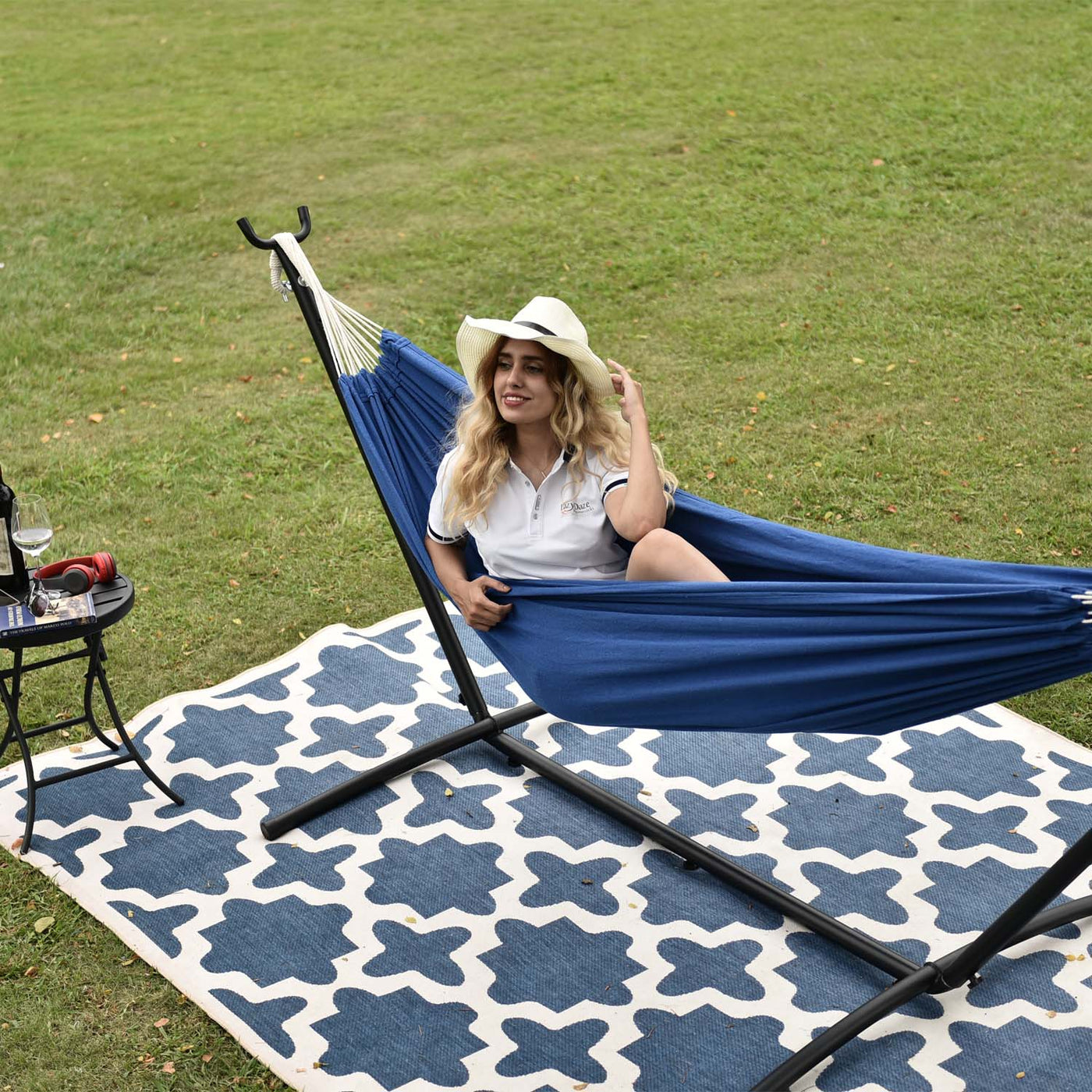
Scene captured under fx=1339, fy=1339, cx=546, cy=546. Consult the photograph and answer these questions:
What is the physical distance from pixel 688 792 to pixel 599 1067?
0.85 meters

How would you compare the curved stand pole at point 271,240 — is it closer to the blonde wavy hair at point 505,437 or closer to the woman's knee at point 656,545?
the blonde wavy hair at point 505,437

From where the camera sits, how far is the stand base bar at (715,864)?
2535 millimetres

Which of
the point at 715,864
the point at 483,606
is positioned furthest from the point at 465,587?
the point at 715,864

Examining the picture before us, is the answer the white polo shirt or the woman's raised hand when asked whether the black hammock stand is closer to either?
the white polo shirt

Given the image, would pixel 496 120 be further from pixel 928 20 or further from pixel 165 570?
pixel 165 570

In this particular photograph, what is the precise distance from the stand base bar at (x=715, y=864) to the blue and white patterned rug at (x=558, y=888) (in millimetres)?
52

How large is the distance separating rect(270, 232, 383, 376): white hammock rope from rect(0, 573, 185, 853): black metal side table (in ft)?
2.29

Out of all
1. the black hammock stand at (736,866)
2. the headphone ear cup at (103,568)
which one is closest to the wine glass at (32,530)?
the headphone ear cup at (103,568)

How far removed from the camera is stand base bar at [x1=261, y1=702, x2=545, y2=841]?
3036mm

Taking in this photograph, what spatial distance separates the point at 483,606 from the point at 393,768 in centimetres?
74

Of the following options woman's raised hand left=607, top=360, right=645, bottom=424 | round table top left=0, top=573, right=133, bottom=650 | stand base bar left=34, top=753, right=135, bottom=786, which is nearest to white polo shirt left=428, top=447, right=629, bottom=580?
woman's raised hand left=607, top=360, right=645, bottom=424

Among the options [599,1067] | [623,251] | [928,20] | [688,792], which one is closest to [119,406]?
[623,251]

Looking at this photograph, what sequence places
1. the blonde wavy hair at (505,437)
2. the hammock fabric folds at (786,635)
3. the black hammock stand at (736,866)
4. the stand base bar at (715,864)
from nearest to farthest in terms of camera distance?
the hammock fabric folds at (786,635) < the black hammock stand at (736,866) < the stand base bar at (715,864) < the blonde wavy hair at (505,437)

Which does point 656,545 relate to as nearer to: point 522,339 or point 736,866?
point 522,339
